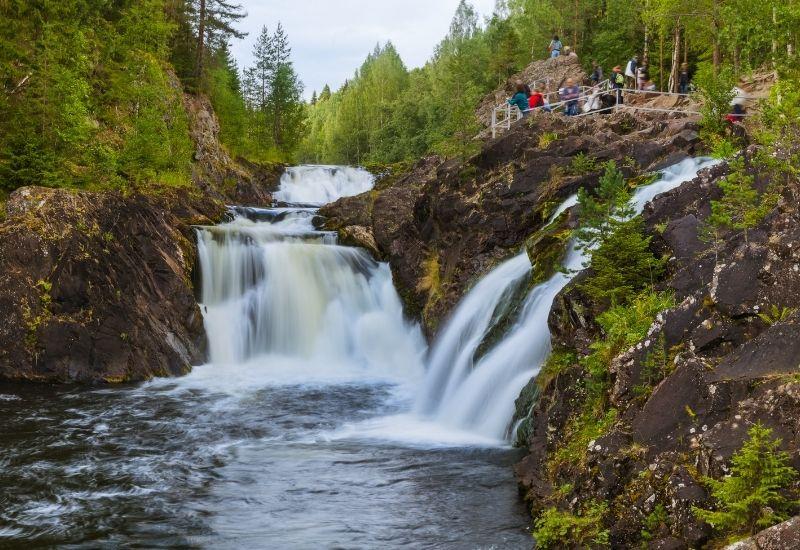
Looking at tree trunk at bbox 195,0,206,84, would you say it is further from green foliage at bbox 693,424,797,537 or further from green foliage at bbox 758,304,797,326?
green foliage at bbox 693,424,797,537

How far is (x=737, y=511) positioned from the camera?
4.79 m

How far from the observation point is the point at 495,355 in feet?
41.5

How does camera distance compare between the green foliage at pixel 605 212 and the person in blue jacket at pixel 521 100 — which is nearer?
the green foliage at pixel 605 212

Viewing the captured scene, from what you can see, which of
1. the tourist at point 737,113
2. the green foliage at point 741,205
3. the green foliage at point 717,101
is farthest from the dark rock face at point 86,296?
the tourist at point 737,113

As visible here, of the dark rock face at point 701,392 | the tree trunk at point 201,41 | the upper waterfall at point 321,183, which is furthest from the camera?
the upper waterfall at point 321,183

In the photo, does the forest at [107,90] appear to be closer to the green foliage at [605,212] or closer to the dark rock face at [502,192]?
the dark rock face at [502,192]

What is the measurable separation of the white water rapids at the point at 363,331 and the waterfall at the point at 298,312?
1.3 inches

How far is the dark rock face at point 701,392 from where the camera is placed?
5.32 m

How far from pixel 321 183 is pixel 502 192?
2684 centimetres

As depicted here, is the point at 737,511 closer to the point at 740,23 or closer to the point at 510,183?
the point at 510,183

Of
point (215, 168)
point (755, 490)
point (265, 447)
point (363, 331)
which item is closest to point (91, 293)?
point (265, 447)

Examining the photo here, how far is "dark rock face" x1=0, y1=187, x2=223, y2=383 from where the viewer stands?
15.7 meters

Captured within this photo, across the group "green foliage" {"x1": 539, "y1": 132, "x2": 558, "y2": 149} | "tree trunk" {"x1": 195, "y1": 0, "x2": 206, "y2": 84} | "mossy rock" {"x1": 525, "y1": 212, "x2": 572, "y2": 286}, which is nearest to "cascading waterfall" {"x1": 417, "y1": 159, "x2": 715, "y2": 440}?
"mossy rock" {"x1": 525, "y1": 212, "x2": 572, "y2": 286}

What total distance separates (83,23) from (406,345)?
19.7m
